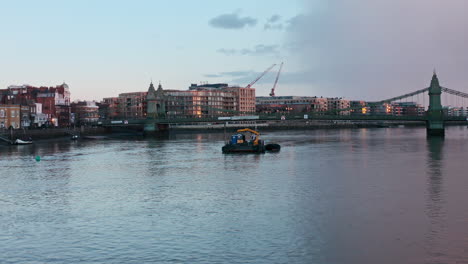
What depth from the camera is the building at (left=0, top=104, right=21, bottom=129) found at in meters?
109

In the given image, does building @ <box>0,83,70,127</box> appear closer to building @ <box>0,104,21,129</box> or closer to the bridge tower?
building @ <box>0,104,21,129</box>

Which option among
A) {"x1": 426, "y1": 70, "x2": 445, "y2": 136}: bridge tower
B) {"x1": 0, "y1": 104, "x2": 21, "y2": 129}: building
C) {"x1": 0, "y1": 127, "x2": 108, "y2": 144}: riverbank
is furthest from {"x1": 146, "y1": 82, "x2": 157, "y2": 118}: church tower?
{"x1": 426, "y1": 70, "x2": 445, "y2": 136}: bridge tower

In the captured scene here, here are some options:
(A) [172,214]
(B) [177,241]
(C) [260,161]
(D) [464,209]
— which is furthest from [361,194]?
(C) [260,161]

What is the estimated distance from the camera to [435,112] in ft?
363

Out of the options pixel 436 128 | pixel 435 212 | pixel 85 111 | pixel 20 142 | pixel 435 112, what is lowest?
pixel 435 212

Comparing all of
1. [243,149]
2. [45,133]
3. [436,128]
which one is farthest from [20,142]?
[436,128]

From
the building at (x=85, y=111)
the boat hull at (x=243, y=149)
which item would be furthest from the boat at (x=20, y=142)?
the building at (x=85, y=111)

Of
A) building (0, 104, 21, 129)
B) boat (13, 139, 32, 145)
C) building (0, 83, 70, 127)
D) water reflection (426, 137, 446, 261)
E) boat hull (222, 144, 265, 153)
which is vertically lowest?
water reflection (426, 137, 446, 261)

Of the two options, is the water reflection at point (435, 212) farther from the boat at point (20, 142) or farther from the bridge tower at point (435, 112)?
the boat at point (20, 142)

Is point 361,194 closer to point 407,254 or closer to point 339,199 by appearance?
point 339,199

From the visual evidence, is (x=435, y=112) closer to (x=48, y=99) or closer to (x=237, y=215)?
(x=237, y=215)

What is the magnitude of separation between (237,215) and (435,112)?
93.8m

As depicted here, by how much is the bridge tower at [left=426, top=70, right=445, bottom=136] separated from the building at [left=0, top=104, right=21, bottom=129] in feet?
286

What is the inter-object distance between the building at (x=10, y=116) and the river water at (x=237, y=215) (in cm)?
6603
